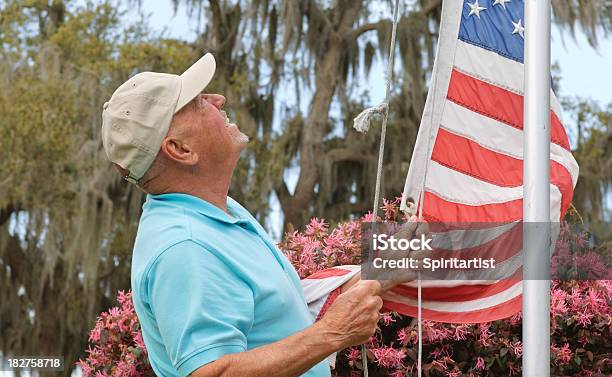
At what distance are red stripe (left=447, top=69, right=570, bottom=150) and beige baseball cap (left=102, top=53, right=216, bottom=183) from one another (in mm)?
997

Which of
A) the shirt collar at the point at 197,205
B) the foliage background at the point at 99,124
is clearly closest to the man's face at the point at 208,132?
the shirt collar at the point at 197,205

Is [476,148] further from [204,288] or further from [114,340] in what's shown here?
[114,340]

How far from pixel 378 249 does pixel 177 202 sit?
1.88ft

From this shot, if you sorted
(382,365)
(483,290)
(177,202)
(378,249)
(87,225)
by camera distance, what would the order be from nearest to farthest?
1. (177,202)
2. (378,249)
3. (483,290)
4. (382,365)
5. (87,225)

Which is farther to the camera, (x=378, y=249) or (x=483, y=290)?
(x=483, y=290)

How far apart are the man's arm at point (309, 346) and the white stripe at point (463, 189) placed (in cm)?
85

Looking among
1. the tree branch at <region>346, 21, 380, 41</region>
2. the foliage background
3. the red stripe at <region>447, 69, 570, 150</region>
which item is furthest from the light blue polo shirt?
the tree branch at <region>346, 21, 380, 41</region>

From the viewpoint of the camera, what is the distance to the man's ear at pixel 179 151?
2.59m

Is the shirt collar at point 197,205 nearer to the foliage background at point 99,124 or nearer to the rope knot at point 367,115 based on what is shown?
the rope knot at point 367,115

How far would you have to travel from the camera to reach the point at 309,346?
2314 millimetres

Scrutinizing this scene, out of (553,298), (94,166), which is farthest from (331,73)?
(553,298)

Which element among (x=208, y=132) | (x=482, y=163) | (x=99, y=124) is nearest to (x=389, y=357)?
(x=482, y=163)

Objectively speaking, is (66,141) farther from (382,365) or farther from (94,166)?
(382,365)

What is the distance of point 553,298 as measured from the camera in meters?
3.85
